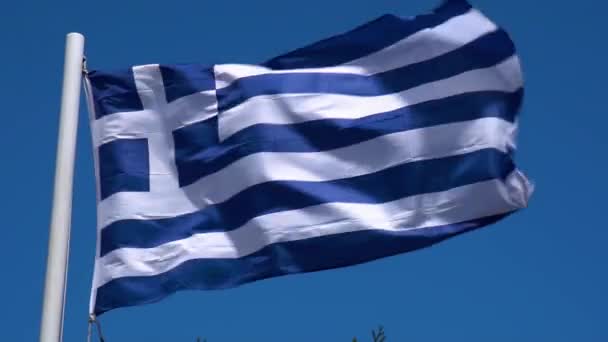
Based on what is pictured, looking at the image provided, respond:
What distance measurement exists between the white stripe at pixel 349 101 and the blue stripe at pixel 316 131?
53mm

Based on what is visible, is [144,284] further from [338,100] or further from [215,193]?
[338,100]

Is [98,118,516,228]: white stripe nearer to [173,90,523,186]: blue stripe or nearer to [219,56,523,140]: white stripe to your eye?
[173,90,523,186]: blue stripe

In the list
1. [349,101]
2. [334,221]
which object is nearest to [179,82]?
[349,101]

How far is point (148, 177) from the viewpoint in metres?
9.04

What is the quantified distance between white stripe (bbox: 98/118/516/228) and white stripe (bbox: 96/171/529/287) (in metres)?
0.29

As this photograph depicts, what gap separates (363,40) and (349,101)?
52 centimetres

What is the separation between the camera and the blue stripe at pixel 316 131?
30.1ft

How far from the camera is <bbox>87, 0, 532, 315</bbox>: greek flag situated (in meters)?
8.80

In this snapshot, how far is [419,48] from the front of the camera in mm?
9508

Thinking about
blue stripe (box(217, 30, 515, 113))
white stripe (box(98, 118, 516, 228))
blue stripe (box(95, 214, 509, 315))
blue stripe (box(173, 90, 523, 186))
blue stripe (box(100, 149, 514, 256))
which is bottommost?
blue stripe (box(95, 214, 509, 315))

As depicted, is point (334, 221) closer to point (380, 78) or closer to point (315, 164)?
point (315, 164)

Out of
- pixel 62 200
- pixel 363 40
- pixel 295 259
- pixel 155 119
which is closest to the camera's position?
pixel 62 200

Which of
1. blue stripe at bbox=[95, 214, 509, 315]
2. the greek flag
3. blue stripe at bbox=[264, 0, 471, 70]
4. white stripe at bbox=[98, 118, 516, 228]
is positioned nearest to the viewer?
blue stripe at bbox=[95, 214, 509, 315]

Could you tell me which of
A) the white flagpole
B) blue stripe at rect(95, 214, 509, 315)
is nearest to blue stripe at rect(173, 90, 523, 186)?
blue stripe at rect(95, 214, 509, 315)
